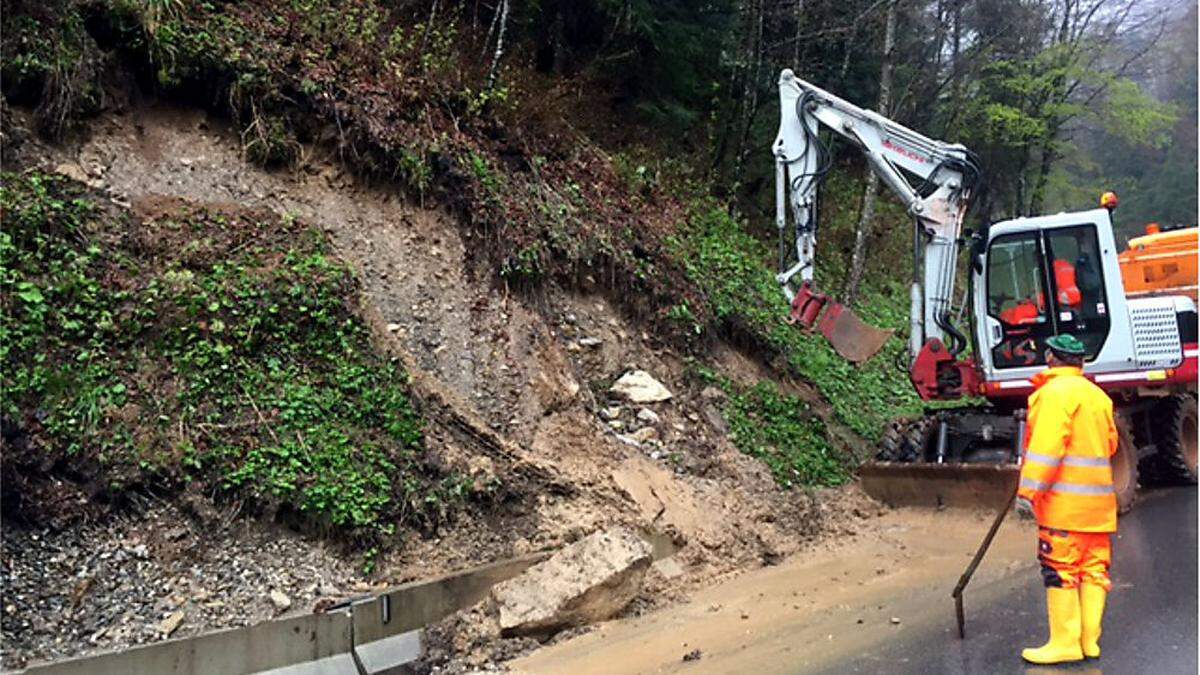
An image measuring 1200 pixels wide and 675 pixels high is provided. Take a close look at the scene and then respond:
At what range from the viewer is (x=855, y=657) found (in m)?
5.55

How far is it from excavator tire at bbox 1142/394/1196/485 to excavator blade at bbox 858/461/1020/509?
2.97m

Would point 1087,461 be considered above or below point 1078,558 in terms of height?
above

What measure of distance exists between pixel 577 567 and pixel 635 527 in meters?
1.16

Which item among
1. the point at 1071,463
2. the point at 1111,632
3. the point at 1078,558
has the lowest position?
the point at 1111,632

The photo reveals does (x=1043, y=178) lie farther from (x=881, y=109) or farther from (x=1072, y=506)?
(x=1072, y=506)

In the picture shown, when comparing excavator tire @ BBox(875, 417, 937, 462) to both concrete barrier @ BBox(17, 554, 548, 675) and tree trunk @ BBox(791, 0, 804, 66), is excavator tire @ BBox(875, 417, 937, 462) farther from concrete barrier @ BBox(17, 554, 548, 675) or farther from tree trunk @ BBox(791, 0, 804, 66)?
tree trunk @ BBox(791, 0, 804, 66)

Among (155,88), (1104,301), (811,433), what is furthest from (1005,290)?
(155,88)

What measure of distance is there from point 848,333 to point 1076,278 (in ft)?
7.49

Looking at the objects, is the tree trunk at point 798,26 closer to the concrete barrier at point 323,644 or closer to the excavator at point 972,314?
the excavator at point 972,314

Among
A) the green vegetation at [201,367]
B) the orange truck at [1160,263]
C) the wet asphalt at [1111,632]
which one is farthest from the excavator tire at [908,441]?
the green vegetation at [201,367]

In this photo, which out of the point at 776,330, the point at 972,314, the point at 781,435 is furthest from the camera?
the point at 776,330

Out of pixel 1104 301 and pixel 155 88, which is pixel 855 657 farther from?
pixel 155 88

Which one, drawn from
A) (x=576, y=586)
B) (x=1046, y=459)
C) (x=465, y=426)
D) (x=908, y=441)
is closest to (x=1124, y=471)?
(x=908, y=441)

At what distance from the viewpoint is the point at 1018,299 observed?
926 cm
